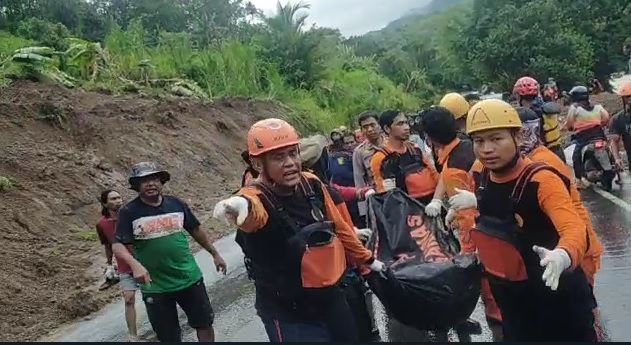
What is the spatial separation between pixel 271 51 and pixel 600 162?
64.7ft

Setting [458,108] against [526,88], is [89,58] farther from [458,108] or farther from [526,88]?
[458,108]

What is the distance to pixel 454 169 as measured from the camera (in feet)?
17.6

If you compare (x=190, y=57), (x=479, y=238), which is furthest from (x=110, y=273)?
(x=190, y=57)

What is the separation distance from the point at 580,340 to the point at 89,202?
406 inches

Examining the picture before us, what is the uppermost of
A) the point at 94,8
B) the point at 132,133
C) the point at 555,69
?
the point at 94,8

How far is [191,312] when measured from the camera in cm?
562

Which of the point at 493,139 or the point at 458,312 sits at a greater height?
the point at 493,139

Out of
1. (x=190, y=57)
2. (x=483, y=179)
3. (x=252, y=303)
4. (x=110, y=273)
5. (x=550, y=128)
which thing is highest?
(x=190, y=57)

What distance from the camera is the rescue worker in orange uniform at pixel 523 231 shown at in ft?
11.2

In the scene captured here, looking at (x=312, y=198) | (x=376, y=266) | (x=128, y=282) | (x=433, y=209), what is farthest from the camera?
(x=128, y=282)

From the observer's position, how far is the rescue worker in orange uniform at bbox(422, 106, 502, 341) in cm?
521

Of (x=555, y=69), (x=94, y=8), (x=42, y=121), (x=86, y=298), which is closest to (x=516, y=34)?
(x=555, y=69)

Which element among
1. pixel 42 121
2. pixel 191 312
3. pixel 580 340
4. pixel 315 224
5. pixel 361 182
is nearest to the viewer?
pixel 580 340

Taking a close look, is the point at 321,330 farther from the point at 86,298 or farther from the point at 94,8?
the point at 94,8
